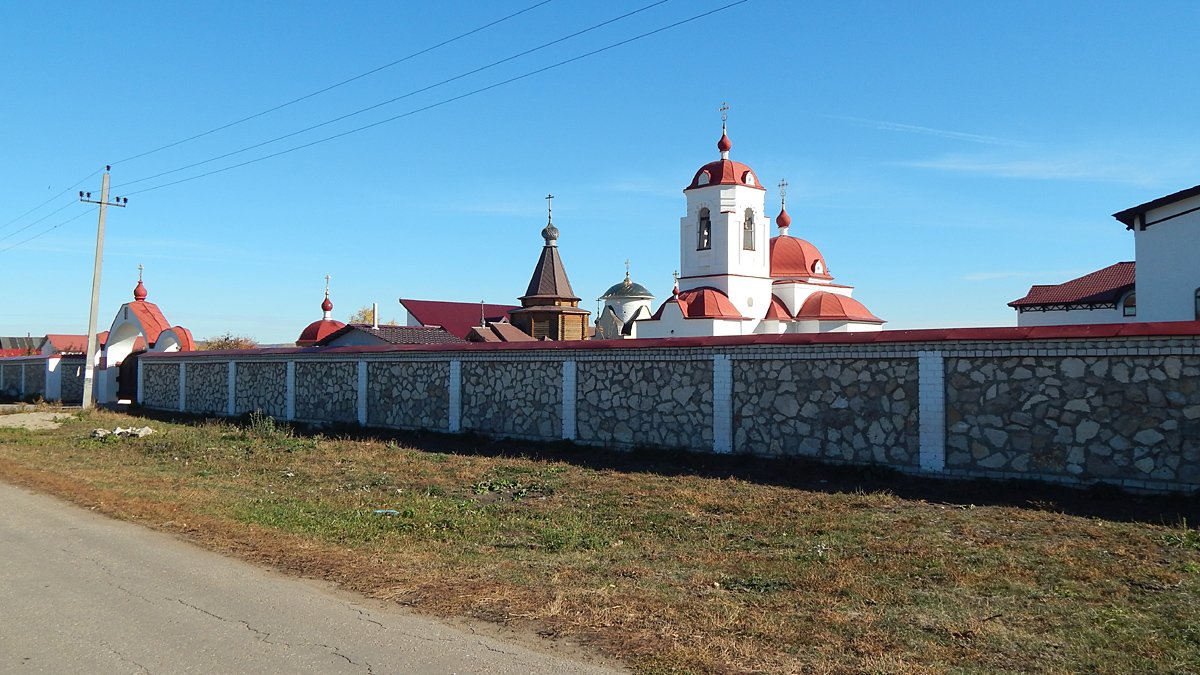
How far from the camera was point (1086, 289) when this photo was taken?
3509 centimetres

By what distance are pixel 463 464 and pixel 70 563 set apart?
6.94 metres

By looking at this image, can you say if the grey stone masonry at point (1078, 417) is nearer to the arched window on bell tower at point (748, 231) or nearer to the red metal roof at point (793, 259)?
the arched window on bell tower at point (748, 231)

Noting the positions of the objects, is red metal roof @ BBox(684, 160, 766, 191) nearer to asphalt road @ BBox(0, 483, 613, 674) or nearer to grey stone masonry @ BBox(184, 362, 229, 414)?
grey stone masonry @ BBox(184, 362, 229, 414)

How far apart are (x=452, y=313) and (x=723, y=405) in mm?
46206

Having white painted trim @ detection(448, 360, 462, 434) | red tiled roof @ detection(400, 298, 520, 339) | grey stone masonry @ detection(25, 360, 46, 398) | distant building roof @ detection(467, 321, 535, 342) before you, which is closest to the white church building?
distant building roof @ detection(467, 321, 535, 342)

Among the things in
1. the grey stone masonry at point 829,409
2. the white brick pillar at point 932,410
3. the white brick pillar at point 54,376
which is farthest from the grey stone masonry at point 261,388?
the white brick pillar at point 54,376

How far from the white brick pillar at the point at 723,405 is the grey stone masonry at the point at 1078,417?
315 cm

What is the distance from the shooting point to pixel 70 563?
7414mm

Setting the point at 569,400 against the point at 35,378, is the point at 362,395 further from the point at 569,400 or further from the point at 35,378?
Answer: the point at 35,378

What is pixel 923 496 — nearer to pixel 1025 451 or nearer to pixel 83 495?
pixel 1025 451

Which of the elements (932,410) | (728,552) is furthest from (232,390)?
(728,552)

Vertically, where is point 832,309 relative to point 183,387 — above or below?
above

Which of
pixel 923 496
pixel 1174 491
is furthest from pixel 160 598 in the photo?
pixel 1174 491

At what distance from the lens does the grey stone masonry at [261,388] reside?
883 inches
